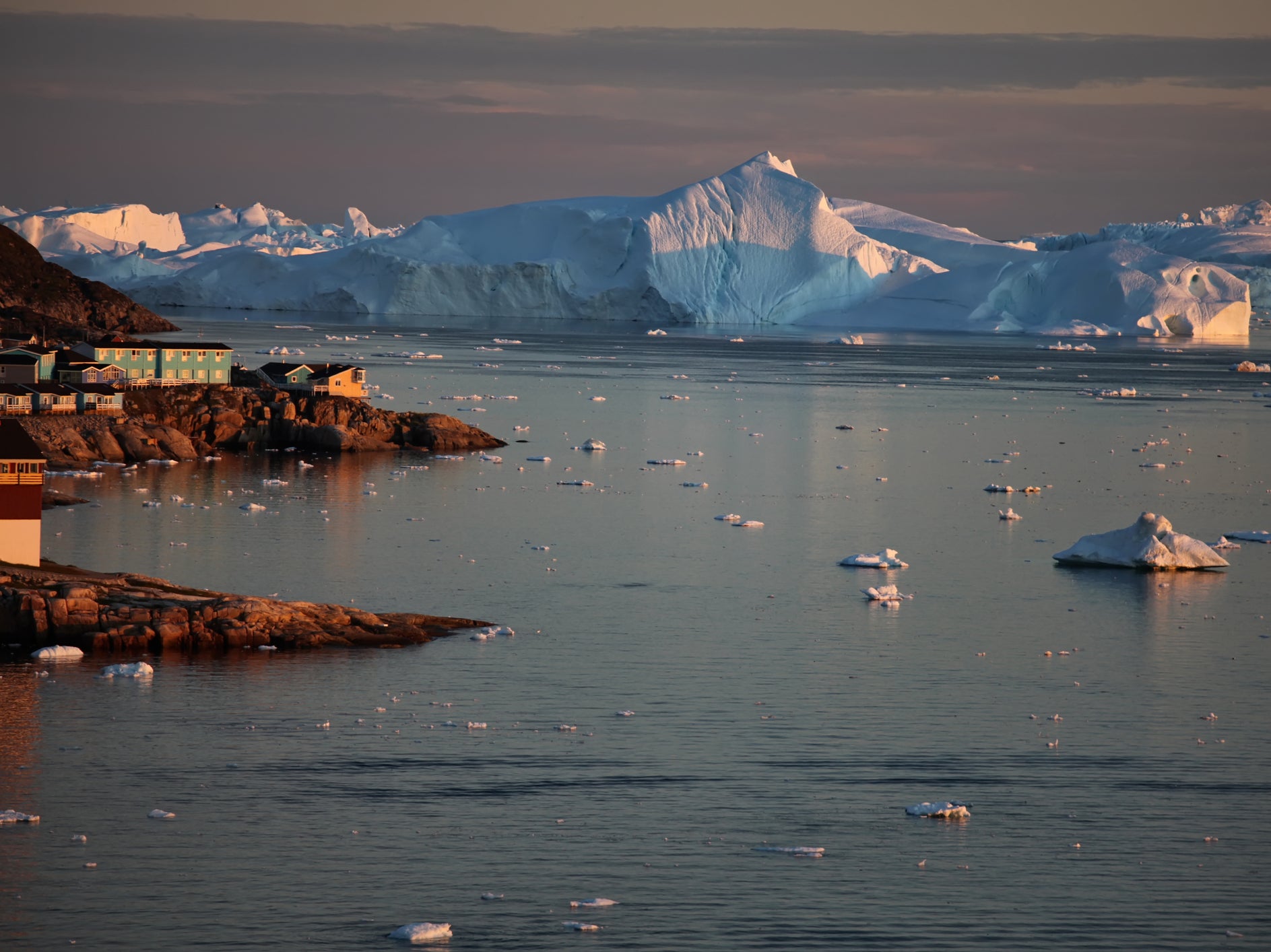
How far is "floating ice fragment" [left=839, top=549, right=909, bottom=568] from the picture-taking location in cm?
2116

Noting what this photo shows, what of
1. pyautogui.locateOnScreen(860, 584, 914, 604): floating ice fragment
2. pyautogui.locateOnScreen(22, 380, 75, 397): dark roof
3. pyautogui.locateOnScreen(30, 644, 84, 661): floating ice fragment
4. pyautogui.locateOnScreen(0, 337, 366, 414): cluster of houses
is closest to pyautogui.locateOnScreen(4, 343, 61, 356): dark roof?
pyautogui.locateOnScreen(0, 337, 366, 414): cluster of houses

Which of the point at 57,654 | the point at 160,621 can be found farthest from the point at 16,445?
the point at 57,654

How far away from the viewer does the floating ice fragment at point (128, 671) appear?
13977 mm

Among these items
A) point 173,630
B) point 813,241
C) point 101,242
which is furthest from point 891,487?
point 101,242

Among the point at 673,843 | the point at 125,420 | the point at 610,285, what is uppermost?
the point at 610,285

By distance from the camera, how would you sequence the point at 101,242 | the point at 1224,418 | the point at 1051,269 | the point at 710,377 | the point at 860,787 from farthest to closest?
the point at 101,242 → the point at 1051,269 → the point at 710,377 → the point at 1224,418 → the point at 860,787

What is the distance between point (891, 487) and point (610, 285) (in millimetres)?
67515

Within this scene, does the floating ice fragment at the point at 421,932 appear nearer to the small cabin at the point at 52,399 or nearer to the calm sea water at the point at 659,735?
the calm sea water at the point at 659,735

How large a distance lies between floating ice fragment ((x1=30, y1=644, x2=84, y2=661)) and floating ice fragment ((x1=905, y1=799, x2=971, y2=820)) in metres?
7.83

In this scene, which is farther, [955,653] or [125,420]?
[125,420]

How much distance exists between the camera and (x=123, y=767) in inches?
462

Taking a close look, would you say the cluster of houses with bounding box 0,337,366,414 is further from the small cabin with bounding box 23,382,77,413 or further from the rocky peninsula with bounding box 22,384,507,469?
the rocky peninsula with bounding box 22,384,507,469

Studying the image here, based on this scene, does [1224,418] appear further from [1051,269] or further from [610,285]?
[610,285]

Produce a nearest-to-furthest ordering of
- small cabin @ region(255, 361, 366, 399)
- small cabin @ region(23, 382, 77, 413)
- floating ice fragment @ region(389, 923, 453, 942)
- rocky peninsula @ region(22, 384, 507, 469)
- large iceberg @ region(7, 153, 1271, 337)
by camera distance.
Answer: floating ice fragment @ region(389, 923, 453, 942)
small cabin @ region(23, 382, 77, 413)
rocky peninsula @ region(22, 384, 507, 469)
small cabin @ region(255, 361, 366, 399)
large iceberg @ region(7, 153, 1271, 337)
